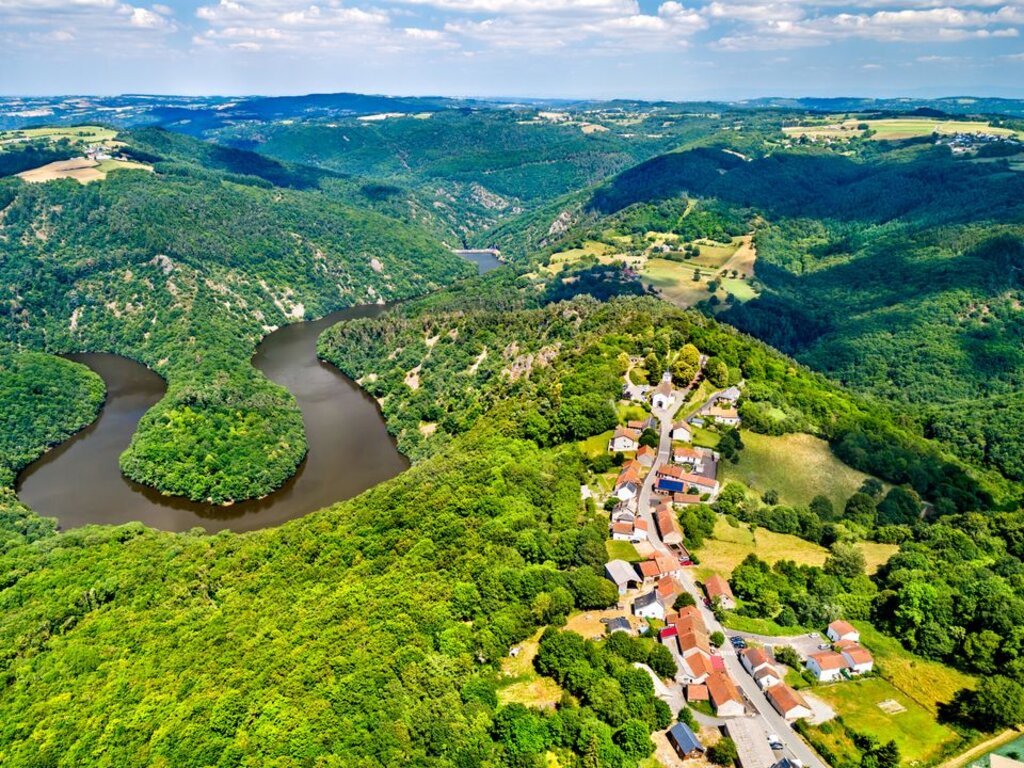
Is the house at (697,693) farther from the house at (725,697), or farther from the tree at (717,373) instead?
the tree at (717,373)

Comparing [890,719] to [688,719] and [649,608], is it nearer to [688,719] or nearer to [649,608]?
[688,719]

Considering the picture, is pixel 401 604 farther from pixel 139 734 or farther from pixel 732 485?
pixel 732 485

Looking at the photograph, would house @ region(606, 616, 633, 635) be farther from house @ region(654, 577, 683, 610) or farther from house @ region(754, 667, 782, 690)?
house @ region(754, 667, 782, 690)

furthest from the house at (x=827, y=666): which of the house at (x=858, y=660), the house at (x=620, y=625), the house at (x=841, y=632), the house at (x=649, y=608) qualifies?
the house at (x=620, y=625)

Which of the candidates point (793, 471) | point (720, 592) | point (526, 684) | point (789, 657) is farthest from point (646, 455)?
point (526, 684)

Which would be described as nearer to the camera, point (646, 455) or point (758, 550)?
point (758, 550)

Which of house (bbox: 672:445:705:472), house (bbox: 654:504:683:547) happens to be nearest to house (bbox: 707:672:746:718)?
house (bbox: 654:504:683:547)
